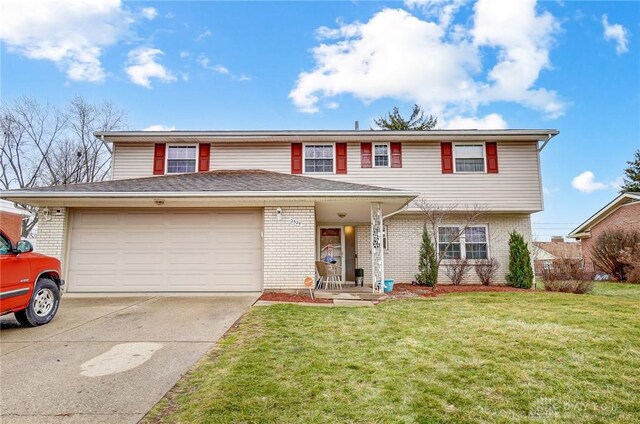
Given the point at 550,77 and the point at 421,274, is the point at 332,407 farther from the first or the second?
the point at 550,77

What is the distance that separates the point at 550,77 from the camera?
48.9 ft

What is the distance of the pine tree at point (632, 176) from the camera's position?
83.6 feet

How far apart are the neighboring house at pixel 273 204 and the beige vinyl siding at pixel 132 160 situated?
0.04m

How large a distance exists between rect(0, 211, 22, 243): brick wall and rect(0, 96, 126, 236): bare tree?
421 centimetres

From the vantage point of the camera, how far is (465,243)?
12.7 m

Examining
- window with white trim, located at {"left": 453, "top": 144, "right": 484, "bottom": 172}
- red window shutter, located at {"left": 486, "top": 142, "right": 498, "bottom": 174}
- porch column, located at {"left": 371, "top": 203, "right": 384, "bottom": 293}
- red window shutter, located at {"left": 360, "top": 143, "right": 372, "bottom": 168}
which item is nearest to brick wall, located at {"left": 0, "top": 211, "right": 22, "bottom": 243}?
red window shutter, located at {"left": 360, "top": 143, "right": 372, "bottom": 168}

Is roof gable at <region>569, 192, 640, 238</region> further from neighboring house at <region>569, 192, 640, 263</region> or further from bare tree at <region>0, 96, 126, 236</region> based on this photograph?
bare tree at <region>0, 96, 126, 236</region>

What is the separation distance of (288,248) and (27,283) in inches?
200

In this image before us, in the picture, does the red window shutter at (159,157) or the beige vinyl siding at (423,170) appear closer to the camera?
the beige vinyl siding at (423,170)

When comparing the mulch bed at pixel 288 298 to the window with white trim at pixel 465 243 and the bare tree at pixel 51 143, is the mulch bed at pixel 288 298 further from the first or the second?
the bare tree at pixel 51 143

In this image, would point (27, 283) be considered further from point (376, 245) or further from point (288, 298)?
point (376, 245)

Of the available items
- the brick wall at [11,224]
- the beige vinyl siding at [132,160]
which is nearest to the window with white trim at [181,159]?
the beige vinyl siding at [132,160]

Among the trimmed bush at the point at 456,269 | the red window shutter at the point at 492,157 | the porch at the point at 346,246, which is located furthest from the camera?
the red window shutter at the point at 492,157

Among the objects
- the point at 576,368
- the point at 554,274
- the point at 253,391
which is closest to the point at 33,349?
the point at 253,391
